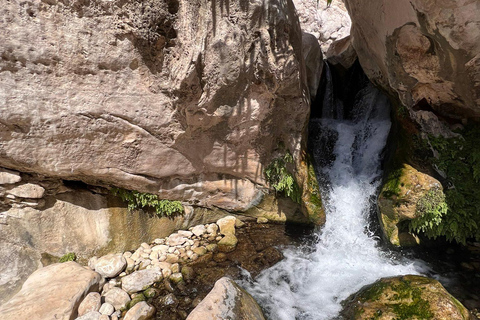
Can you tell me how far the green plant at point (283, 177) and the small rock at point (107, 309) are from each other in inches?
167

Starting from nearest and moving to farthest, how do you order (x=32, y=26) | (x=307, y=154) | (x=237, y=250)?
(x=32, y=26)
(x=237, y=250)
(x=307, y=154)

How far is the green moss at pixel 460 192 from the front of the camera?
18.1 feet

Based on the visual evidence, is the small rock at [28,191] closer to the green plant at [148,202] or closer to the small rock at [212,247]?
the green plant at [148,202]

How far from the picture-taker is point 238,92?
17.7 feet

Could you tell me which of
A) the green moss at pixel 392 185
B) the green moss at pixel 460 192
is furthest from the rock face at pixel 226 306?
the green moss at pixel 460 192

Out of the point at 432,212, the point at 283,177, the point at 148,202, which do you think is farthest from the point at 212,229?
the point at 432,212

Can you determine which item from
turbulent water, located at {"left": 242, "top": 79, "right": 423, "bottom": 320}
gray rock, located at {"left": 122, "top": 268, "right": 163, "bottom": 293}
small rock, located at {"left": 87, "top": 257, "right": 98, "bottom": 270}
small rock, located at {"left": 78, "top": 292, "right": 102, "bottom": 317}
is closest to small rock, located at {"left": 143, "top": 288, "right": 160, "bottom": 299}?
gray rock, located at {"left": 122, "top": 268, "right": 163, "bottom": 293}

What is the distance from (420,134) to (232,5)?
521cm

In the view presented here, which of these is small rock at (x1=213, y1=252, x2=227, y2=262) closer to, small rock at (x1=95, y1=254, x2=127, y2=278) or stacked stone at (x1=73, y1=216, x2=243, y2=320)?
stacked stone at (x1=73, y1=216, x2=243, y2=320)

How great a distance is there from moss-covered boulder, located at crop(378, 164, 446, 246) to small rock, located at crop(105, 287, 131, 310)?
19.0 feet

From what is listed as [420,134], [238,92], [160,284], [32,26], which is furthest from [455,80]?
[32,26]

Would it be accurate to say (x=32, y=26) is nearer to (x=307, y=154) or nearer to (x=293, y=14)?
(x=293, y=14)

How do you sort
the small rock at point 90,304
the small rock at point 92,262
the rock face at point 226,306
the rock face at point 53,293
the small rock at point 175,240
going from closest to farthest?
the rock face at point 226,306 < the rock face at point 53,293 < the small rock at point 90,304 < the small rock at point 92,262 < the small rock at point 175,240

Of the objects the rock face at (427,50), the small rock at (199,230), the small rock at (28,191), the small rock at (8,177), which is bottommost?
the small rock at (199,230)
